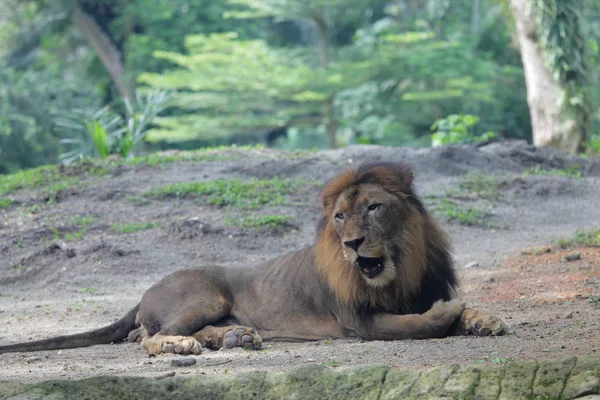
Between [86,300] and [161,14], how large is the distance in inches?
988

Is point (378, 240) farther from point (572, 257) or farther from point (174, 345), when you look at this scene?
point (572, 257)

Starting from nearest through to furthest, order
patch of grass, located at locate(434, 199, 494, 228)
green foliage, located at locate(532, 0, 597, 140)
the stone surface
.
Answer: the stone surface
patch of grass, located at locate(434, 199, 494, 228)
green foliage, located at locate(532, 0, 597, 140)

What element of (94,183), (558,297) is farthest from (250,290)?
(94,183)

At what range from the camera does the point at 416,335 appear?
5.29m

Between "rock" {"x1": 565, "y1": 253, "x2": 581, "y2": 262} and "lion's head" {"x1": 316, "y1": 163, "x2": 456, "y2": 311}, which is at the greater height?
"lion's head" {"x1": 316, "y1": 163, "x2": 456, "y2": 311}

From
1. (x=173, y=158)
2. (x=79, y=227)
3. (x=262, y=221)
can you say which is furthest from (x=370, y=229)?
(x=173, y=158)

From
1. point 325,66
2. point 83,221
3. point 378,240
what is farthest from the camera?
point 325,66

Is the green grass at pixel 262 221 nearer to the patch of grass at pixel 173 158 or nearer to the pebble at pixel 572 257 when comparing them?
the patch of grass at pixel 173 158

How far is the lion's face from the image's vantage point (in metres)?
5.24

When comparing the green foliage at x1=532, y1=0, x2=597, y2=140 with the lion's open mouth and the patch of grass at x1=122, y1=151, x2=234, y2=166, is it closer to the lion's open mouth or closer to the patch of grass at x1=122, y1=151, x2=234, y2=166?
the patch of grass at x1=122, y1=151, x2=234, y2=166

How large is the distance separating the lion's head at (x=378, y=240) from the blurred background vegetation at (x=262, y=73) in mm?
20478

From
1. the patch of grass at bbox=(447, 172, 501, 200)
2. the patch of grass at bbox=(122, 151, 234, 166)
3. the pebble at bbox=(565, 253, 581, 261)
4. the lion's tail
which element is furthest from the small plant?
the lion's tail

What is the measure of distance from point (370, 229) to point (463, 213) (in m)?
5.97

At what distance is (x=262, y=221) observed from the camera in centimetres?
1066
